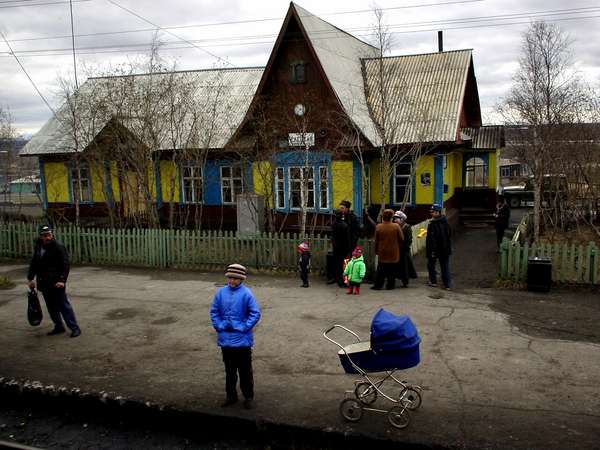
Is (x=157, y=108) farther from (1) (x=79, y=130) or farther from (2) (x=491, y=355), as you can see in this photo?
(2) (x=491, y=355)

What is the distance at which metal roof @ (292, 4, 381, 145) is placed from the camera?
19.4 meters

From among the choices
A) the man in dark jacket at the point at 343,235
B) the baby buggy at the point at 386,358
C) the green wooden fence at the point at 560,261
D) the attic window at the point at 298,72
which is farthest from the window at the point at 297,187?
the baby buggy at the point at 386,358

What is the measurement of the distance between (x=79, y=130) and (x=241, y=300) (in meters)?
15.7

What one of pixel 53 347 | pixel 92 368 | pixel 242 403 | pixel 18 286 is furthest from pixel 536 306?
pixel 18 286

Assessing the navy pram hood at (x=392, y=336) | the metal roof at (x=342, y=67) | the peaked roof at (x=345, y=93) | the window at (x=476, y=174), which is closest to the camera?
the navy pram hood at (x=392, y=336)

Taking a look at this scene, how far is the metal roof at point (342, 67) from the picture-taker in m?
19.4

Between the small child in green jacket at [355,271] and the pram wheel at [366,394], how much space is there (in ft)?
16.6

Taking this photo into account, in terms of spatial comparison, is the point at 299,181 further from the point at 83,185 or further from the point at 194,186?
the point at 83,185

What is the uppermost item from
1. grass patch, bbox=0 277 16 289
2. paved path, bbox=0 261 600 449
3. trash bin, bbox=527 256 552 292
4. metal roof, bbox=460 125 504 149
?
metal roof, bbox=460 125 504 149

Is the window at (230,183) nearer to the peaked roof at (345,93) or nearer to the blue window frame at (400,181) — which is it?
the peaked roof at (345,93)

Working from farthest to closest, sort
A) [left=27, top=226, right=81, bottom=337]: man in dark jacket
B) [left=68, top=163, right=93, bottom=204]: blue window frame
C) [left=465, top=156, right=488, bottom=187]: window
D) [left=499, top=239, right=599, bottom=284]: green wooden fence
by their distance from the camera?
1. [left=465, top=156, right=488, bottom=187]: window
2. [left=68, top=163, right=93, bottom=204]: blue window frame
3. [left=499, top=239, right=599, bottom=284]: green wooden fence
4. [left=27, top=226, right=81, bottom=337]: man in dark jacket

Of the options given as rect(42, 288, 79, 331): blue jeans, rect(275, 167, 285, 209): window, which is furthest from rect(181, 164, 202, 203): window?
rect(42, 288, 79, 331): blue jeans

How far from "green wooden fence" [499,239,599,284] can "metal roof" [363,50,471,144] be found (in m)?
7.15

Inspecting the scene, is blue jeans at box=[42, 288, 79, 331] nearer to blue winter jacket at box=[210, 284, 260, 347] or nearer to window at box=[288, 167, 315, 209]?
blue winter jacket at box=[210, 284, 260, 347]
